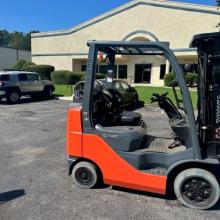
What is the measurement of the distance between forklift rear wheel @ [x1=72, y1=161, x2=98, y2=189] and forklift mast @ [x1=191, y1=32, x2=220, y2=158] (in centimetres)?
184

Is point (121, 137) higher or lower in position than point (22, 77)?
lower

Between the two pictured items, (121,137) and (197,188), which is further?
(121,137)

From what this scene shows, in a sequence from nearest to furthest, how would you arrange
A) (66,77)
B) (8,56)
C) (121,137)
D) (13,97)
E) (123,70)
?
(121,137) < (13,97) < (66,77) < (123,70) < (8,56)

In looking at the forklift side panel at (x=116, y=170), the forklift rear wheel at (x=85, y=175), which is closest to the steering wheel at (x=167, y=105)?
the forklift side panel at (x=116, y=170)

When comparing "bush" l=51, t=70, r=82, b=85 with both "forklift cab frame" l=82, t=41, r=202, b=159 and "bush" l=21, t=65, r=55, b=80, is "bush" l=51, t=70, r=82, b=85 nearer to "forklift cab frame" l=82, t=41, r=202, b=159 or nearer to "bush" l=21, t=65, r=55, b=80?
"bush" l=21, t=65, r=55, b=80

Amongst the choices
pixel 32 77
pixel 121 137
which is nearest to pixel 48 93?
pixel 32 77

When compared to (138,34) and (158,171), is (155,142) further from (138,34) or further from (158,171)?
(138,34)

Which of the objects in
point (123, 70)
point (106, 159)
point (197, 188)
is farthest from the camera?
point (123, 70)

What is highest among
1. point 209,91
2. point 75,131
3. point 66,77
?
point 66,77

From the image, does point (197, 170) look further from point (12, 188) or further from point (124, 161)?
point (12, 188)

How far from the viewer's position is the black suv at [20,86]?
637 inches

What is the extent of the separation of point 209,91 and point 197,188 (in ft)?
4.72

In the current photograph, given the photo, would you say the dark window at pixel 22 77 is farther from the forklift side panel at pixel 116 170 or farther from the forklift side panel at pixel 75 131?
the forklift side panel at pixel 116 170

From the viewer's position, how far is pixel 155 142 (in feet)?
16.0
